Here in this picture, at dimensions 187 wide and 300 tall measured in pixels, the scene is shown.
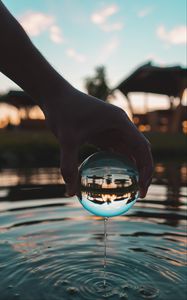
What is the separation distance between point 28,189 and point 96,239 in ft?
10.3

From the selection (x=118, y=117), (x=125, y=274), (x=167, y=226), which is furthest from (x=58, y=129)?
(x=167, y=226)

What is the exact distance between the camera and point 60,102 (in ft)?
5.13

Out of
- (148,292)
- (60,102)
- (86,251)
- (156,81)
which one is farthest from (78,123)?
A: (156,81)

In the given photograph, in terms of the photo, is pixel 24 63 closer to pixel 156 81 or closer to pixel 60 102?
pixel 60 102

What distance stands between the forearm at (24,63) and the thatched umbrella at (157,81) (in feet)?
51.6

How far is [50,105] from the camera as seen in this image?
1.59 meters

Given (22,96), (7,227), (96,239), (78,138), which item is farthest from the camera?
(22,96)

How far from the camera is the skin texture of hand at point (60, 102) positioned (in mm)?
1530

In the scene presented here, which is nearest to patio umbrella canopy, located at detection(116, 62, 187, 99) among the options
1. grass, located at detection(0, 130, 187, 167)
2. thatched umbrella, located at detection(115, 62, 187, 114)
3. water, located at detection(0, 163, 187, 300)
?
thatched umbrella, located at detection(115, 62, 187, 114)

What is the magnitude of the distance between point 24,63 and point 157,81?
1787 cm

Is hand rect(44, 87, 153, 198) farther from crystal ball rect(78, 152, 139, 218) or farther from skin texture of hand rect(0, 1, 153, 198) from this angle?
crystal ball rect(78, 152, 139, 218)

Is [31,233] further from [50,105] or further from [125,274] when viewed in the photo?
[50,105]

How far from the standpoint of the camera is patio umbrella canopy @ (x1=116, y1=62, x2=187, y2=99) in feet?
55.8

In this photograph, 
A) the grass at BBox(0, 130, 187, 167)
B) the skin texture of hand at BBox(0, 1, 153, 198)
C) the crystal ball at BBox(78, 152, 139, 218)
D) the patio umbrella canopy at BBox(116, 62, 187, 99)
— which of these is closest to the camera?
the skin texture of hand at BBox(0, 1, 153, 198)
